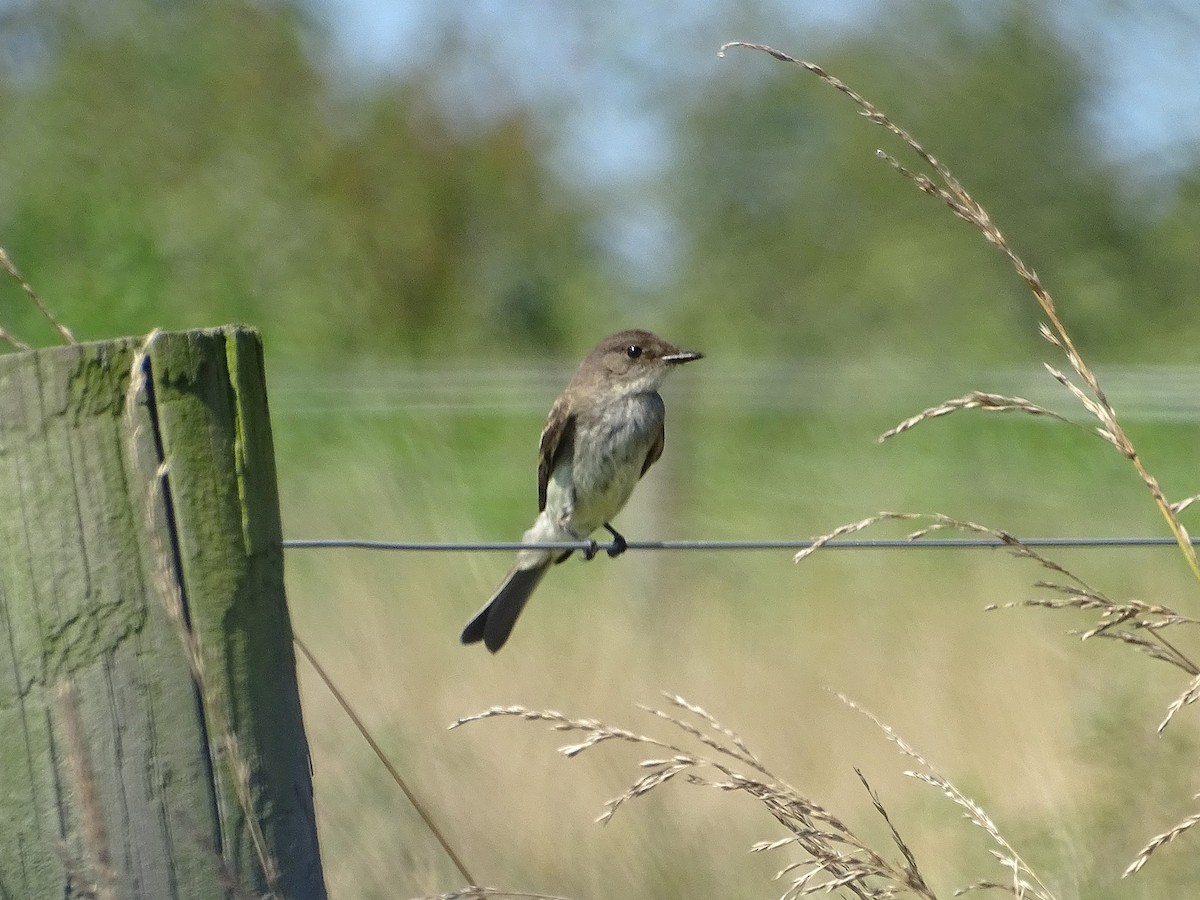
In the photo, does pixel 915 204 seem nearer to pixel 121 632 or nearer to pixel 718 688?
pixel 718 688

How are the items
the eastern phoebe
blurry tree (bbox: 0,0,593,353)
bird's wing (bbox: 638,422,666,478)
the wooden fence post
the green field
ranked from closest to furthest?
the wooden fence post < the green field < the eastern phoebe < bird's wing (bbox: 638,422,666,478) < blurry tree (bbox: 0,0,593,353)

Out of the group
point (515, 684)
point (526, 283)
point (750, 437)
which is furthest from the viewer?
point (526, 283)

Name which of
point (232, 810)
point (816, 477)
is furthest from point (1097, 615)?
point (232, 810)

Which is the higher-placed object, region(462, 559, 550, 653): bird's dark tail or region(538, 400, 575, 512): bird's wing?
region(538, 400, 575, 512): bird's wing

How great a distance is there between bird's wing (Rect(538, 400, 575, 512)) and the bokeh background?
685mm

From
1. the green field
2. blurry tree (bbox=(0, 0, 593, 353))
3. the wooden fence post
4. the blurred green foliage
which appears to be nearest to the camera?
the wooden fence post

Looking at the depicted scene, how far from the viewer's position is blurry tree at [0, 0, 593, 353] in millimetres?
14766

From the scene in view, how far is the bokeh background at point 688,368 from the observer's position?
443 centimetres

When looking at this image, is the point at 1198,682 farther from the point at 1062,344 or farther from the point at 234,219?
the point at 234,219

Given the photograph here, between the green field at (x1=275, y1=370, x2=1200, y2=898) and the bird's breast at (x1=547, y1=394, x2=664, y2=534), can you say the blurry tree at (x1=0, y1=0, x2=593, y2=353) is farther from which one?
the bird's breast at (x1=547, y1=394, x2=664, y2=534)

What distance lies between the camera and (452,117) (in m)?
17.4

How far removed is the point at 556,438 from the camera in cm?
535

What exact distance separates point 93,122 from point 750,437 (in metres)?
9.06

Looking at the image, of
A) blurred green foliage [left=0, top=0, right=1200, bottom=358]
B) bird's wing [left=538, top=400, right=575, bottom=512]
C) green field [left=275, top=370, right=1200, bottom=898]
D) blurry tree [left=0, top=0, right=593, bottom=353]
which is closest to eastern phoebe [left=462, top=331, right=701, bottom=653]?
bird's wing [left=538, top=400, right=575, bottom=512]
